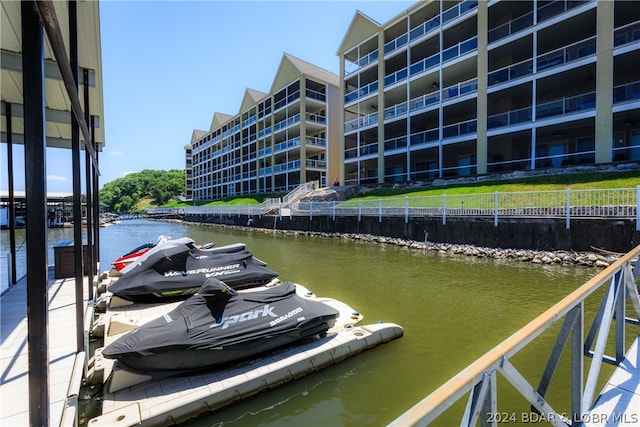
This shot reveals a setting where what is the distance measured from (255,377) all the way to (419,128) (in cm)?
2612

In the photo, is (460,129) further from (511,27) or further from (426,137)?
(511,27)

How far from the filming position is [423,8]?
23500mm

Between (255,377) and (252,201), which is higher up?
(252,201)

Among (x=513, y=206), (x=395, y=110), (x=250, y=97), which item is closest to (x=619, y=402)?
(x=513, y=206)

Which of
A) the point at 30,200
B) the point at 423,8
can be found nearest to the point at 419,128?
the point at 423,8

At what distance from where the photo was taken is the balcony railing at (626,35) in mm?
15461

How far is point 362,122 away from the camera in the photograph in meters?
28.6

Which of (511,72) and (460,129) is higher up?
(511,72)

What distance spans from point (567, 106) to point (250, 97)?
39.3m

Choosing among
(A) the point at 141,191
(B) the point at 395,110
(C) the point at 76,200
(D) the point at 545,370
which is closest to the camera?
(D) the point at 545,370

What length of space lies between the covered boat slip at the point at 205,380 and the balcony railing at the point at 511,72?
20.3 meters

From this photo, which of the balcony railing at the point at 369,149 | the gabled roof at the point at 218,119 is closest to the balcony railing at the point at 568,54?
the balcony railing at the point at 369,149

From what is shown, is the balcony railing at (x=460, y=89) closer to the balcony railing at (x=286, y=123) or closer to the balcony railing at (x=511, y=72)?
the balcony railing at (x=511, y=72)

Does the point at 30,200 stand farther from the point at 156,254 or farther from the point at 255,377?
the point at 156,254
